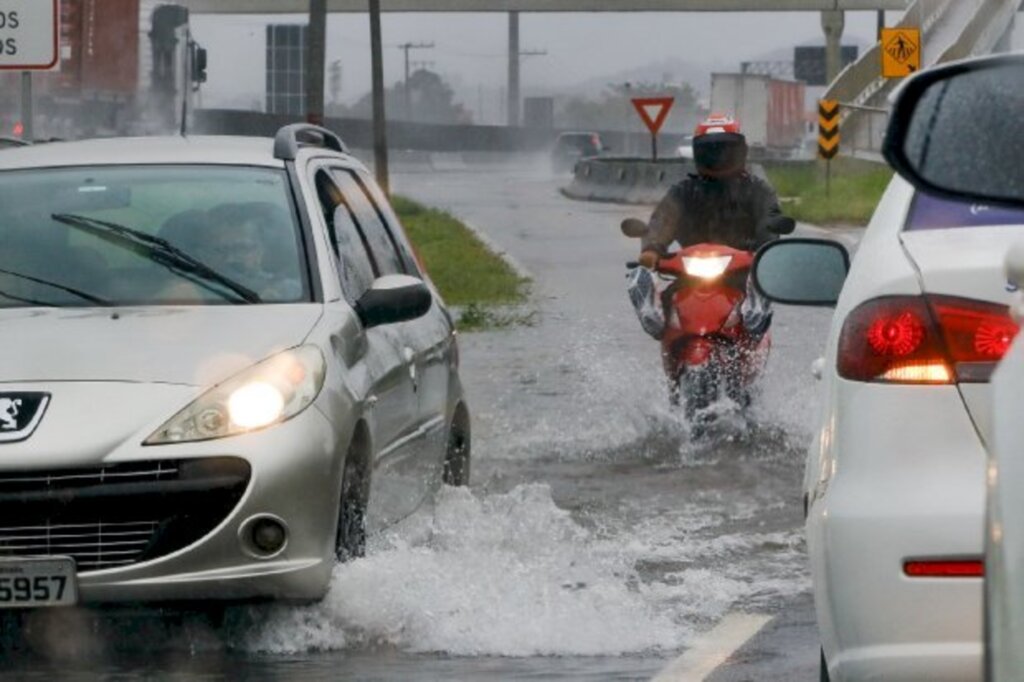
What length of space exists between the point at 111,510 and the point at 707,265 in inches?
243

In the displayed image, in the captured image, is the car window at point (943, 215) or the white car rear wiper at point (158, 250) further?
the white car rear wiper at point (158, 250)

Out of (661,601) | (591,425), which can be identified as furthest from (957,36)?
(661,601)

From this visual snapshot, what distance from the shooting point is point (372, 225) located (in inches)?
388

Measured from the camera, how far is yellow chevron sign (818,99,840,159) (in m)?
51.7

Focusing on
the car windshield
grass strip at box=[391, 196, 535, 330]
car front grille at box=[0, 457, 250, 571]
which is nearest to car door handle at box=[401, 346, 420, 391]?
the car windshield

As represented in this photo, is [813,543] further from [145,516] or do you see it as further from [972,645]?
[145,516]

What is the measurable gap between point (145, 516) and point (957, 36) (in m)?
56.2

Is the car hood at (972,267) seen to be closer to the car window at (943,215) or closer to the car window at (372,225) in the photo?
the car window at (943,215)

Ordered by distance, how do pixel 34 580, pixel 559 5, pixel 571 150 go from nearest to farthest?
pixel 34 580 < pixel 559 5 < pixel 571 150

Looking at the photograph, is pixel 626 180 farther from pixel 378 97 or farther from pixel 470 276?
pixel 470 276

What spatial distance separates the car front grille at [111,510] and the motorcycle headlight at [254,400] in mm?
98

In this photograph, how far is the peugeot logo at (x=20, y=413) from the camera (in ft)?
24.8

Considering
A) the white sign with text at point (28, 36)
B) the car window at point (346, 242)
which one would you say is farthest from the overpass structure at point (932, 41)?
the car window at point (346, 242)

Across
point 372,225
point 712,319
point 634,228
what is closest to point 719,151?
point 634,228
